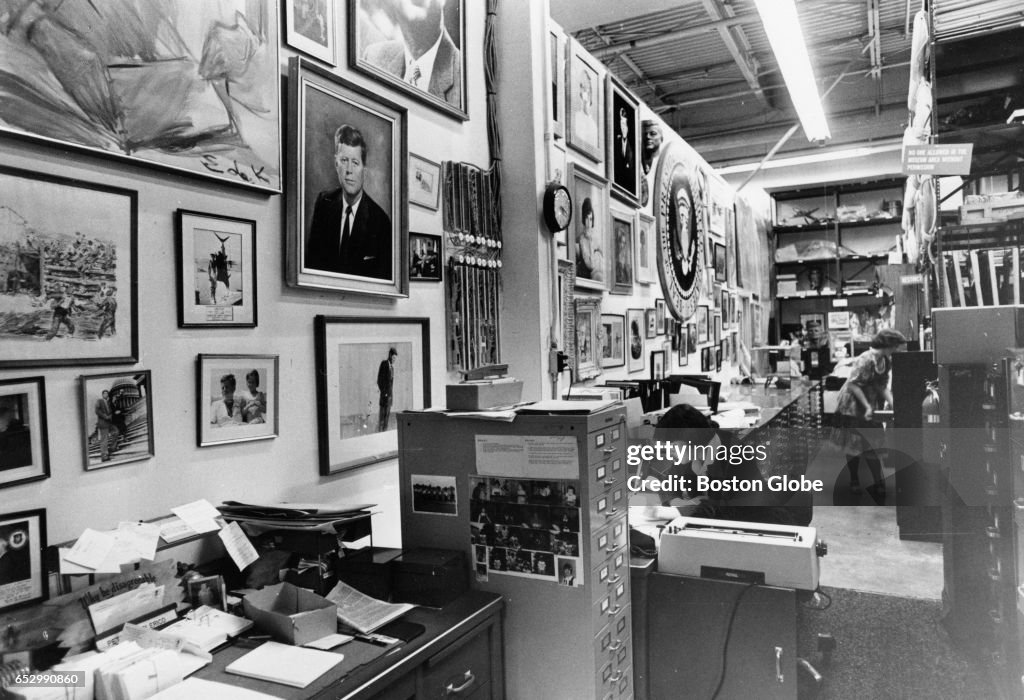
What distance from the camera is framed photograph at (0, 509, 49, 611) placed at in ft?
4.24

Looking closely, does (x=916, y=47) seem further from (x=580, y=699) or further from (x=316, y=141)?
(x=580, y=699)

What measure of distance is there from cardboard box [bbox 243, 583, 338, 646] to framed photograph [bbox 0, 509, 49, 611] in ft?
1.30

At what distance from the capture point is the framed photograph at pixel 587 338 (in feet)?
11.8

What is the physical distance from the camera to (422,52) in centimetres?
251

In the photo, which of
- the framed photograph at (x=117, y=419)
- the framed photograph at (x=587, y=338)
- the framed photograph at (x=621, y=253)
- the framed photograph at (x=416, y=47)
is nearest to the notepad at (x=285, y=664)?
the framed photograph at (x=117, y=419)

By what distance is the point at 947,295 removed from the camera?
304 cm

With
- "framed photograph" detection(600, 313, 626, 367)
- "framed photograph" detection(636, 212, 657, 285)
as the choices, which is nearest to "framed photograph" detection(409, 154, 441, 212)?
"framed photograph" detection(600, 313, 626, 367)

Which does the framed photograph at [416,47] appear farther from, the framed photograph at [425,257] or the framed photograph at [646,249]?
the framed photograph at [646,249]

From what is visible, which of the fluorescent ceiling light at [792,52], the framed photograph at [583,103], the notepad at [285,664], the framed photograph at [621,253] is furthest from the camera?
the framed photograph at [621,253]

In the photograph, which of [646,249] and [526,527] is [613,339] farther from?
[526,527]

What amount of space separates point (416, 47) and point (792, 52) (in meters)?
2.89

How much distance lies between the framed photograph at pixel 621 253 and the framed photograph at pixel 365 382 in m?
2.00

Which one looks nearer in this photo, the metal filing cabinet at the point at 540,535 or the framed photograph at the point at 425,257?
the metal filing cabinet at the point at 540,535

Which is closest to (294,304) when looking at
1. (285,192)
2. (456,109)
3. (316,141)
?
(285,192)
